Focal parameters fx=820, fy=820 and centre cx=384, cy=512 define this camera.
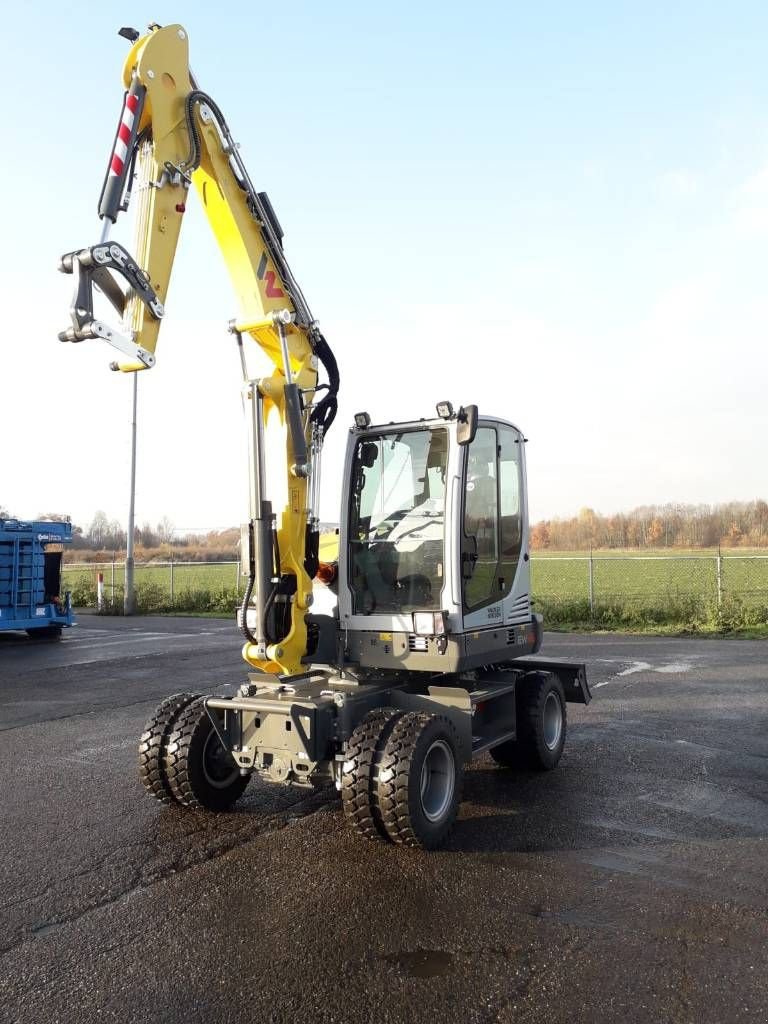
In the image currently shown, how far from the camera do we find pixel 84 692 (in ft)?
38.1

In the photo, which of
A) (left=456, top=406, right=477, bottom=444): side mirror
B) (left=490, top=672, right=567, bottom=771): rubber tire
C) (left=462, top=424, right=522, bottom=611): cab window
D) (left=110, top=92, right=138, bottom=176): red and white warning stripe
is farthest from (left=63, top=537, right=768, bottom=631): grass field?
(left=110, top=92, right=138, bottom=176): red and white warning stripe

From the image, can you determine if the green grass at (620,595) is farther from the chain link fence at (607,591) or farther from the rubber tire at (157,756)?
the rubber tire at (157,756)

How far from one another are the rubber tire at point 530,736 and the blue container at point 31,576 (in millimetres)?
13967

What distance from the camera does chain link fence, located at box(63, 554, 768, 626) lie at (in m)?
17.6

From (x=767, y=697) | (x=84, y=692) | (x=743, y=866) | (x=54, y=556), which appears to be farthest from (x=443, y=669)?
(x=54, y=556)

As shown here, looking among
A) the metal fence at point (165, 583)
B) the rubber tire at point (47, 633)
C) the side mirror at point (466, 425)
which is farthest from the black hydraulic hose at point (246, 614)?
the rubber tire at point (47, 633)

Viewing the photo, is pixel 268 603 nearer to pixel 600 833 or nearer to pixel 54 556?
pixel 600 833

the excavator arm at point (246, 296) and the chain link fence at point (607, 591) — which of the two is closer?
the excavator arm at point (246, 296)

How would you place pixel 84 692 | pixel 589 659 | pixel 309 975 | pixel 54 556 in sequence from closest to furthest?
pixel 309 975, pixel 84 692, pixel 589 659, pixel 54 556

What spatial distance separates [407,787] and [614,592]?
81.4 feet

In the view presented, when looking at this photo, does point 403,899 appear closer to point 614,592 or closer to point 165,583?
point 614,592

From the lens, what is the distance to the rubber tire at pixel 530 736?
691cm

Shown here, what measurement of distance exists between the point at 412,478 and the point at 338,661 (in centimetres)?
155

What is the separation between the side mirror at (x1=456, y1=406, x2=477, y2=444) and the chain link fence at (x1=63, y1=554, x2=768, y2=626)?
1.98 m
